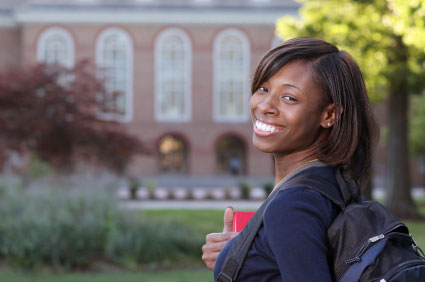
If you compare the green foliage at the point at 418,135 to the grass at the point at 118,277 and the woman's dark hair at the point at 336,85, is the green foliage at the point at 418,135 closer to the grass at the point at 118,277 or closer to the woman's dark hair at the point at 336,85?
the grass at the point at 118,277

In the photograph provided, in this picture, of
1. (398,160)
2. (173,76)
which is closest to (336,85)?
(398,160)

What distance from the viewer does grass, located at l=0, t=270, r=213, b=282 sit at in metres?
8.16

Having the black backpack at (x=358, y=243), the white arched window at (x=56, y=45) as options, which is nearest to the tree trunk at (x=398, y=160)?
the black backpack at (x=358, y=243)

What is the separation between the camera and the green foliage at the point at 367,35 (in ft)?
44.6

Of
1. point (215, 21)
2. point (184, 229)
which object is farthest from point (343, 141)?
point (215, 21)

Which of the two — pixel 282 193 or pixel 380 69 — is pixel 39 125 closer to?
A: pixel 380 69

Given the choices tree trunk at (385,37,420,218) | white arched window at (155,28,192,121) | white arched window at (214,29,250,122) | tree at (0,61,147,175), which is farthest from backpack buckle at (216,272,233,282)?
white arched window at (214,29,250,122)

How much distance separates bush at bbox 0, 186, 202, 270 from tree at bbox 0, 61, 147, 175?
184 inches

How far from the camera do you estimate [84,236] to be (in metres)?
9.27

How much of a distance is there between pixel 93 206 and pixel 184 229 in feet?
5.34

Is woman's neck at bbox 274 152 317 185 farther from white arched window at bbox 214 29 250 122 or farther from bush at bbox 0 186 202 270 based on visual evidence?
white arched window at bbox 214 29 250 122

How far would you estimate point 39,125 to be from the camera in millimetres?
14555

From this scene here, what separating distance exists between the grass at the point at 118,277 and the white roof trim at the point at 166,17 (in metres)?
28.6

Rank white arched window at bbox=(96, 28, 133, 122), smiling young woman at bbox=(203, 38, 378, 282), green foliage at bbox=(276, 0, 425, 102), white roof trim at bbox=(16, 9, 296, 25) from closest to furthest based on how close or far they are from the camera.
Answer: smiling young woman at bbox=(203, 38, 378, 282) < green foliage at bbox=(276, 0, 425, 102) < white roof trim at bbox=(16, 9, 296, 25) < white arched window at bbox=(96, 28, 133, 122)
